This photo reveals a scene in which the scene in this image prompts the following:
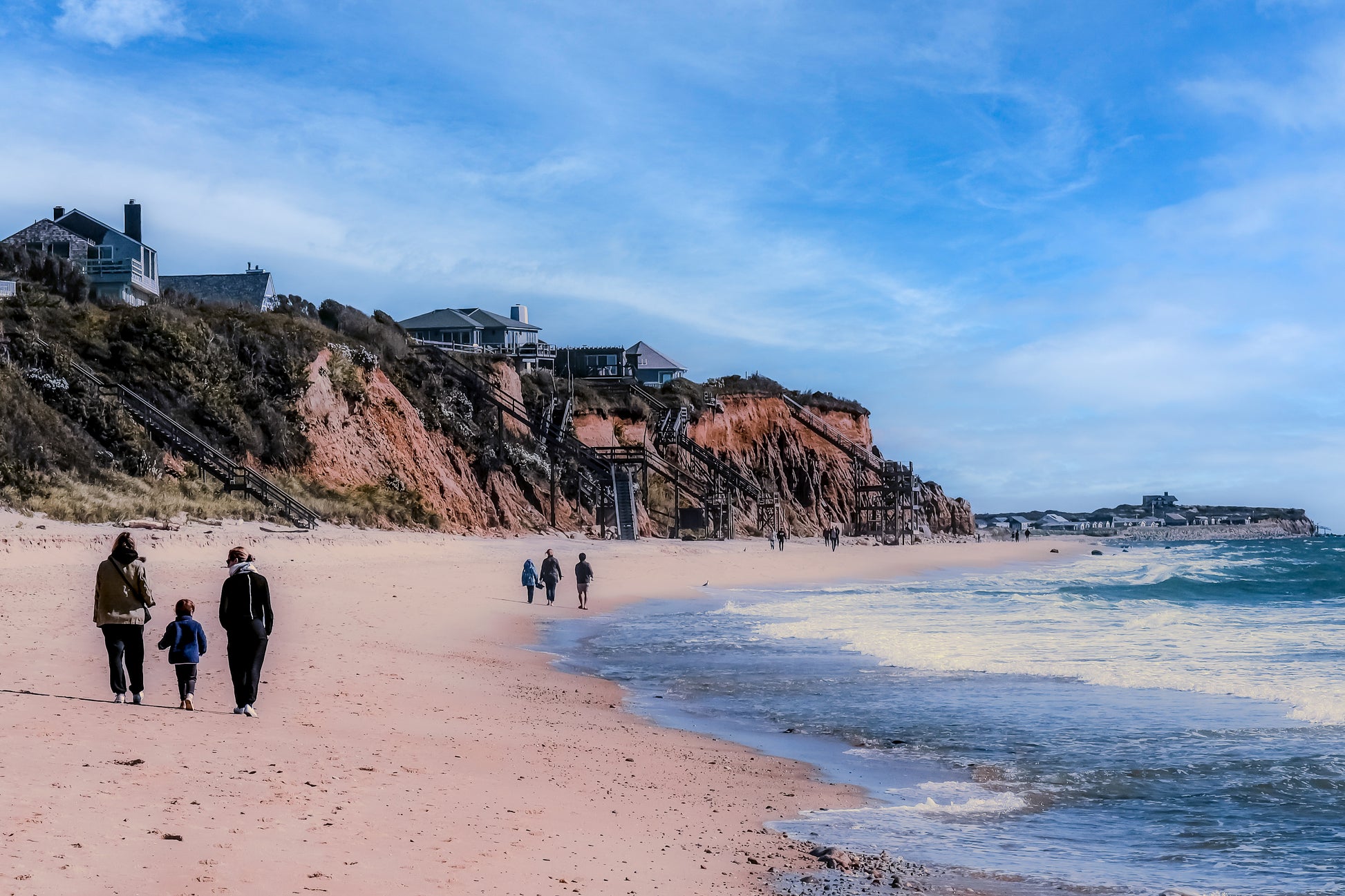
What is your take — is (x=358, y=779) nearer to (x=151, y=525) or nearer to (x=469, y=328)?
(x=151, y=525)

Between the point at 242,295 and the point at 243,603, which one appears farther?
the point at 242,295

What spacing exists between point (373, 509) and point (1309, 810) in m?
28.5

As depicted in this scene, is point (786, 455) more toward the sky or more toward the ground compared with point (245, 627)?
more toward the sky

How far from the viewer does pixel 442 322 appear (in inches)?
2689

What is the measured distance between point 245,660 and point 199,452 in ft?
75.0

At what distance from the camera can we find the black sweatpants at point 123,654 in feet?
27.9

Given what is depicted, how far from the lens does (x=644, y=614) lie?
22.2 m

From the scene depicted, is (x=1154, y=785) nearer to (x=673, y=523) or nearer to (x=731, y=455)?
(x=673, y=523)

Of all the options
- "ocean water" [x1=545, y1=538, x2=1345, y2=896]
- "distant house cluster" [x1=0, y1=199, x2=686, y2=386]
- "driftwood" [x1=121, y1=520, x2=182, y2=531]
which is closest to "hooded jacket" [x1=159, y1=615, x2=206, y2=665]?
"ocean water" [x1=545, y1=538, x2=1345, y2=896]

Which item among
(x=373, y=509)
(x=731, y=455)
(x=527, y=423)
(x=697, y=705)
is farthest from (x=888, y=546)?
(x=697, y=705)

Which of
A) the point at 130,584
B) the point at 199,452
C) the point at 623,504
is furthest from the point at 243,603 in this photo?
the point at 623,504

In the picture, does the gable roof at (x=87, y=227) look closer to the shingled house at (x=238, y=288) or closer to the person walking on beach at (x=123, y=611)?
the shingled house at (x=238, y=288)

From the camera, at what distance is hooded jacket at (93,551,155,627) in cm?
864

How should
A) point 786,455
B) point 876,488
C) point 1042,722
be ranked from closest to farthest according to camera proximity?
point 1042,722 < point 876,488 < point 786,455
